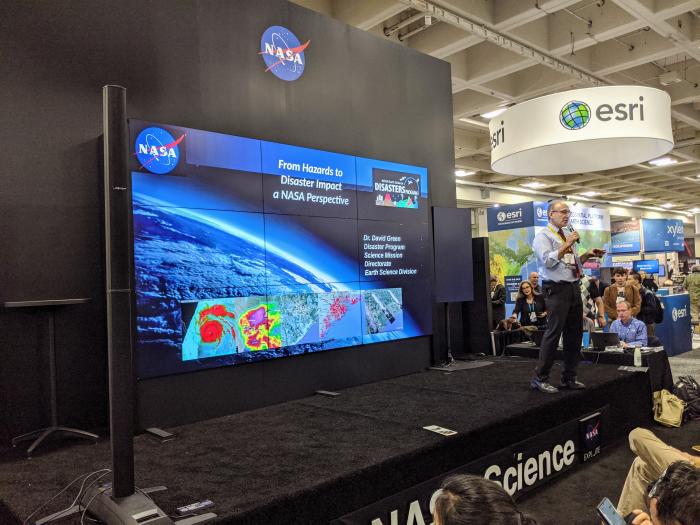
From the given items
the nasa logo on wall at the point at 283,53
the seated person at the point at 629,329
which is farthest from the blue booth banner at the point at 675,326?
the nasa logo on wall at the point at 283,53

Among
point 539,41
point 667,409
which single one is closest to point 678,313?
point 667,409

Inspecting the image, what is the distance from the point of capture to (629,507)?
2.38m

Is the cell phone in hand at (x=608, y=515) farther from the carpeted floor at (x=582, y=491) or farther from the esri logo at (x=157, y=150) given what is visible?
the esri logo at (x=157, y=150)

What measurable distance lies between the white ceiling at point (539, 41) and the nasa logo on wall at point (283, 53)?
1.24 metres

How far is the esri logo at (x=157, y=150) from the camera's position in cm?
312

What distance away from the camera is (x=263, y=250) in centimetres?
369

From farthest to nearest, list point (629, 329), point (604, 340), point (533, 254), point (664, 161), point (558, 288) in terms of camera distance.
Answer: point (664, 161) < point (533, 254) < point (629, 329) < point (604, 340) < point (558, 288)

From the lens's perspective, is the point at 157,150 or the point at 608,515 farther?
the point at 157,150

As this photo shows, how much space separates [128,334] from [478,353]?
440 cm

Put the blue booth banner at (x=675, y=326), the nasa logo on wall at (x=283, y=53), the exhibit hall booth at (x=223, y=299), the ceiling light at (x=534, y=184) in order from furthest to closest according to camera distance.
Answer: the ceiling light at (x=534, y=184)
the blue booth banner at (x=675, y=326)
the nasa logo on wall at (x=283, y=53)
the exhibit hall booth at (x=223, y=299)

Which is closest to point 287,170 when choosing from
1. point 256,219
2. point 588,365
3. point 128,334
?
point 256,219

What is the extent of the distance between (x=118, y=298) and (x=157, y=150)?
1.61 m

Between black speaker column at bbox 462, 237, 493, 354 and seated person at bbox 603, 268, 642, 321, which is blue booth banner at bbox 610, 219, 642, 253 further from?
black speaker column at bbox 462, 237, 493, 354

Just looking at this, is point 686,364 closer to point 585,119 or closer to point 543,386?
point 543,386
